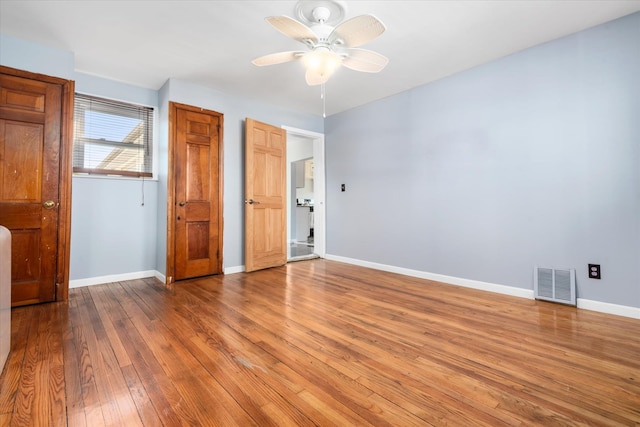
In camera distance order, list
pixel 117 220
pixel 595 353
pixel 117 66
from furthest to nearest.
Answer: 1. pixel 117 220
2. pixel 117 66
3. pixel 595 353

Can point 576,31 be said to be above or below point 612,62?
above

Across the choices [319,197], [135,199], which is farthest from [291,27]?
[319,197]

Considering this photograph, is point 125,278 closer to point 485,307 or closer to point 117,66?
point 117,66

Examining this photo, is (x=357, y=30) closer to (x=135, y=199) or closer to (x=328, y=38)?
(x=328, y=38)

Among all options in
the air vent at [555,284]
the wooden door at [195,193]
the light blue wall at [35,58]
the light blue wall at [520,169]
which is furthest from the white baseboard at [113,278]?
the air vent at [555,284]

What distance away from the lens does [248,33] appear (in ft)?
8.63

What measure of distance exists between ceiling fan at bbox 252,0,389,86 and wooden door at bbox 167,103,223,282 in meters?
1.71

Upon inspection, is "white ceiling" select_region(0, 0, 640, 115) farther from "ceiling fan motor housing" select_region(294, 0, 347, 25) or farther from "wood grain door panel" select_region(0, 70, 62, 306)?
"wood grain door panel" select_region(0, 70, 62, 306)

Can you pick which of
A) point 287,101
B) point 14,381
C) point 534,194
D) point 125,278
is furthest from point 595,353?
point 125,278

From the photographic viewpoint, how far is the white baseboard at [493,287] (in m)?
2.41

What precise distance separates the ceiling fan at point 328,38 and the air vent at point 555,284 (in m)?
2.45

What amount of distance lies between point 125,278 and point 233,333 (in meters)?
2.34

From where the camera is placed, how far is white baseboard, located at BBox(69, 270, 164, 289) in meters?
3.30

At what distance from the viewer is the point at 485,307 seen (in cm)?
264
